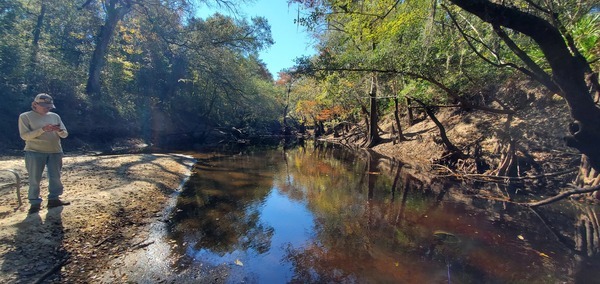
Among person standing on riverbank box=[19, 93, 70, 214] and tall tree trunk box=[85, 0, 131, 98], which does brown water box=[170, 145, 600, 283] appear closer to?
person standing on riverbank box=[19, 93, 70, 214]

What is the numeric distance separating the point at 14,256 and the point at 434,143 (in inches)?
681

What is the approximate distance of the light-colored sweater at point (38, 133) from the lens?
192 inches

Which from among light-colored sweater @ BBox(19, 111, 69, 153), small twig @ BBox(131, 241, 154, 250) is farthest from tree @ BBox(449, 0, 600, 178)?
light-colored sweater @ BBox(19, 111, 69, 153)

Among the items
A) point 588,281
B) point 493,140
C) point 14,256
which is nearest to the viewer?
point 14,256

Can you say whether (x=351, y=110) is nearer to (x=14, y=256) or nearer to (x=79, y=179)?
(x=79, y=179)

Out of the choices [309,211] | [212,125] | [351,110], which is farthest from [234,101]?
[309,211]

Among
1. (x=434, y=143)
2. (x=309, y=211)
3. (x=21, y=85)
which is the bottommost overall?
(x=309, y=211)

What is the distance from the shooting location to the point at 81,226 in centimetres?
497

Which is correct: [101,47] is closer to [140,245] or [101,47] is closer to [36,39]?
[36,39]

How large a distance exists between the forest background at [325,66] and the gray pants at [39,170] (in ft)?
24.3

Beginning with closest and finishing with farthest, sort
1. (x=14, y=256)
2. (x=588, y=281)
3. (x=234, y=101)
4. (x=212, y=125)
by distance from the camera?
1. (x=14, y=256)
2. (x=588, y=281)
3. (x=234, y=101)
4. (x=212, y=125)

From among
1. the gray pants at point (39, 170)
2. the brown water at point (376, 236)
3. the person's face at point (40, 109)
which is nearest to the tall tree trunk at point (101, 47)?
the brown water at point (376, 236)

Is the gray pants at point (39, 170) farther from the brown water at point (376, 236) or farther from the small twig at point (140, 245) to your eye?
the brown water at point (376, 236)

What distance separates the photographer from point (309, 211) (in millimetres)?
7770
